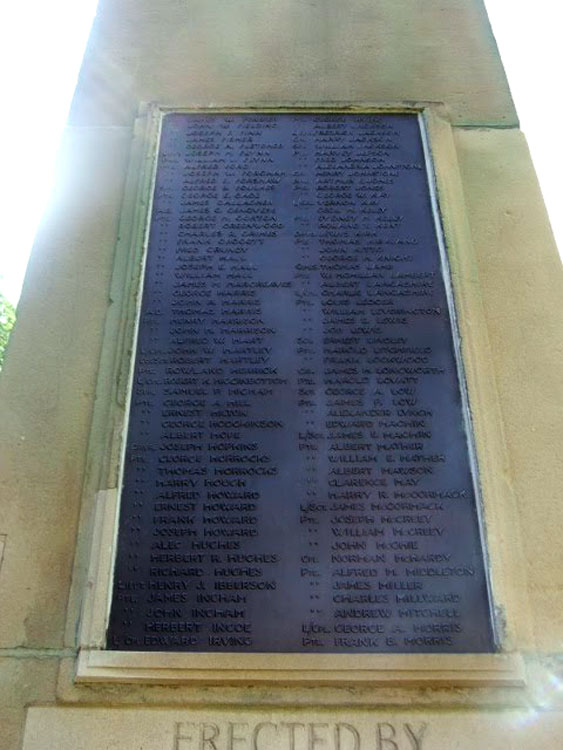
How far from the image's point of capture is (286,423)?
366 cm

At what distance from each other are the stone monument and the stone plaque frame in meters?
0.01

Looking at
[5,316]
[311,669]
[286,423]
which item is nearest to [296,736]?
[311,669]

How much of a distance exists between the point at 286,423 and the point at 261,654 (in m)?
1.16

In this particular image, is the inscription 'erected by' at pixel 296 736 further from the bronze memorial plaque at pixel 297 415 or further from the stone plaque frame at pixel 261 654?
the bronze memorial plaque at pixel 297 415

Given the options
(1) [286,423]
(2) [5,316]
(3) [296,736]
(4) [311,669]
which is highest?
(2) [5,316]

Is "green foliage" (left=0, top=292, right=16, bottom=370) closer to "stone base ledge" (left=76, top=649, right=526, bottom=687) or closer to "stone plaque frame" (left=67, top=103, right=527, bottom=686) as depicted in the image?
"stone plaque frame" (left=67, top=103, right=527, bottom=686)

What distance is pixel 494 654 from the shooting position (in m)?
2.98

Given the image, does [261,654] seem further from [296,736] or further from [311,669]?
[296,736]

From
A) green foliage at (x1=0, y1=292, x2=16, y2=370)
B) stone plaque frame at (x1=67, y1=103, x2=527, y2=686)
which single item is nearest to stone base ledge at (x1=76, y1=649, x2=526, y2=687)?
stone plaque frame at (x1=67, y1=103, x2=527, y2=686)

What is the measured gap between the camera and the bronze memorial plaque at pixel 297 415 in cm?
314

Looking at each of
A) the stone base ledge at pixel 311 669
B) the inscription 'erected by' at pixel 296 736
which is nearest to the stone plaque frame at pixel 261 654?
the stone base ledge at pixel 311 669

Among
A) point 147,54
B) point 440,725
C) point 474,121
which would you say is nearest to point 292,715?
point 440,725

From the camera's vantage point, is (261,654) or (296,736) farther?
(261,654)

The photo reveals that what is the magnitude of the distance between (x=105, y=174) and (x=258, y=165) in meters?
1.04
